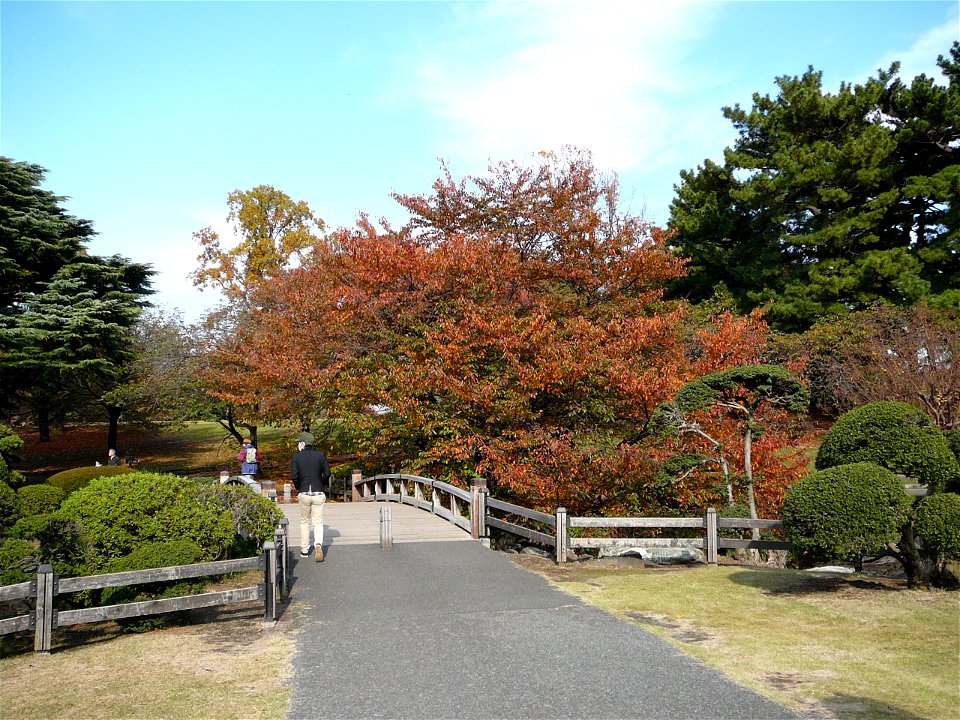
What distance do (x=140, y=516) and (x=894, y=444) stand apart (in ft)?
33.2

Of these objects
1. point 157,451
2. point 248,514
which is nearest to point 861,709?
point 248,514

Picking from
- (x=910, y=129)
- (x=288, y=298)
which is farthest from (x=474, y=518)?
(x=910, y=129)

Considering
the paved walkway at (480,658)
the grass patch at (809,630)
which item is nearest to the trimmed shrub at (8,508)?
the paved walkway at (480,658)

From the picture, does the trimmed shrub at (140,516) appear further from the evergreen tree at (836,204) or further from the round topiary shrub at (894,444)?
the evergreen tree at (836,204)

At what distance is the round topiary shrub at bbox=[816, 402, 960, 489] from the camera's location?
30.0 ft

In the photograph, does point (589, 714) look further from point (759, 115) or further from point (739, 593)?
point (759, 115)

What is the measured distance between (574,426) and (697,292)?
21019 mm

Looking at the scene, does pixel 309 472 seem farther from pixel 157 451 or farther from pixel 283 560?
pixel 157 451

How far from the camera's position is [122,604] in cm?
808

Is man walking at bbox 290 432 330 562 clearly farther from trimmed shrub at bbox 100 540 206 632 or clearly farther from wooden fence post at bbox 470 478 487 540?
wooden fence post at bbox 470 478 487 540

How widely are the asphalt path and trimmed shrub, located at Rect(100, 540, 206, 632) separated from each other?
154cm

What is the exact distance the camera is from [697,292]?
38.2 m

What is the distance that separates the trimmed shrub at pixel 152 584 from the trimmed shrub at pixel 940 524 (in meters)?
9.33

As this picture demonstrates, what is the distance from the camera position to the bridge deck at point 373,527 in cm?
1515
